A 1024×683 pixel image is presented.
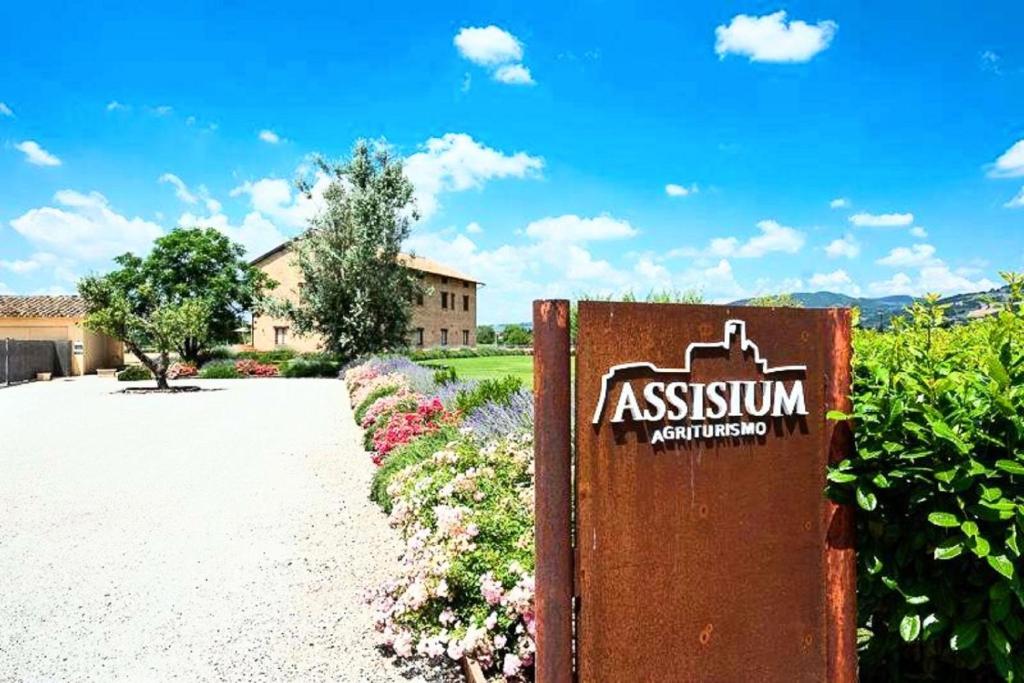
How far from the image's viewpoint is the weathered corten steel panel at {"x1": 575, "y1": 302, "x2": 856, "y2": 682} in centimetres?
253

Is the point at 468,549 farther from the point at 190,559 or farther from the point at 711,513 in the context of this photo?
the point at 190,559

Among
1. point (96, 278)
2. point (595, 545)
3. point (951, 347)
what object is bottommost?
point (595, 545)

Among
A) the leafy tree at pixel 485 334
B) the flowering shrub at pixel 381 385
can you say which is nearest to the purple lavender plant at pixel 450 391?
the flowering shrub at pixel 381 385

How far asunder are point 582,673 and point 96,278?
26154 millimetres

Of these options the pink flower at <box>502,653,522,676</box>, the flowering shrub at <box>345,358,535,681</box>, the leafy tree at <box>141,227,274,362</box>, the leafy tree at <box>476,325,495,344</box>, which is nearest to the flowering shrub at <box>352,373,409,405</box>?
the flowering shrub at <box>345,358,535,681</box>

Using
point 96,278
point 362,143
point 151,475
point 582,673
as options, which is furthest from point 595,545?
point 362,143

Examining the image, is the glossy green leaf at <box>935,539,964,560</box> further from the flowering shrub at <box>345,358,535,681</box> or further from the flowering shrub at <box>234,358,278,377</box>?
the flowering shrub at <box>234,358,278,377</box>

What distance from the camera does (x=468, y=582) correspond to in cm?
385

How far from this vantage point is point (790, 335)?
114 inches

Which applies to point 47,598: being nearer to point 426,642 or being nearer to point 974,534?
point 426,642

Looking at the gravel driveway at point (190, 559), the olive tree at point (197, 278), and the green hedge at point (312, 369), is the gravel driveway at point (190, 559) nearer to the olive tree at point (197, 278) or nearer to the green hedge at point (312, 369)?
the green hedge at point (312, 369)

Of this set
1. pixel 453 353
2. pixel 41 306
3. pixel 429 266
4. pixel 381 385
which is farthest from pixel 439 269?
pixel 381 385

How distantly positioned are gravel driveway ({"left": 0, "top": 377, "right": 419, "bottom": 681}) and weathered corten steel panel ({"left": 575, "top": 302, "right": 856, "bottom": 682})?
1.79 m

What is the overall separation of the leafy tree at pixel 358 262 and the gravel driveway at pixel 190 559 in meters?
16.5
